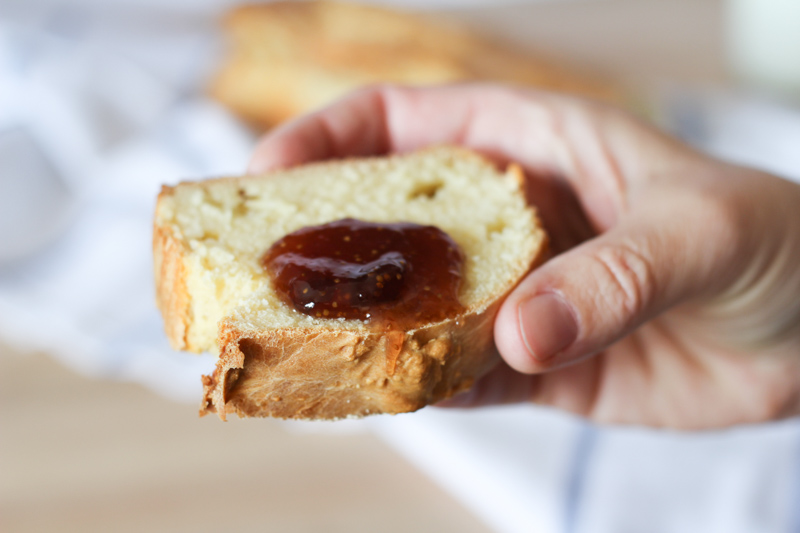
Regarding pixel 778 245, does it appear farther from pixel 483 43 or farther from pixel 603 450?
pixel 483 43

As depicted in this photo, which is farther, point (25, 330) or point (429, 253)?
point (25, 330)

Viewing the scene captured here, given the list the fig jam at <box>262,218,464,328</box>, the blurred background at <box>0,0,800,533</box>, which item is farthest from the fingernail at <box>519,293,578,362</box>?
the blurred background at <box>0,0,800,533</box>

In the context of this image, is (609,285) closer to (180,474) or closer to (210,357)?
(180,474)

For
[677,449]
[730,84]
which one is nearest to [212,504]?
[677,449]

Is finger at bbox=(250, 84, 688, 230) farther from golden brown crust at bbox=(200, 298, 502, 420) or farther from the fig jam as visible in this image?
golden brown crust at bbox=(200, 298, 502, 420)

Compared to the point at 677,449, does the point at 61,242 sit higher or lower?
higher

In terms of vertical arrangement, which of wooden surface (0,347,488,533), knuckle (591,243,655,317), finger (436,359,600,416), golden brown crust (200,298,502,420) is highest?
knuckle (591,243,655,317)

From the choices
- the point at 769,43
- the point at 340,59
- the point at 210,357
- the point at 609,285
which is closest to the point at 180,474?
the point at 210,357
